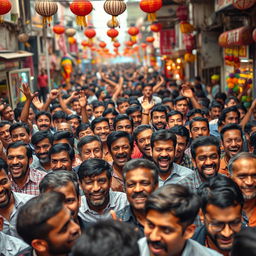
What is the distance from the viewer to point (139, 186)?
423cm

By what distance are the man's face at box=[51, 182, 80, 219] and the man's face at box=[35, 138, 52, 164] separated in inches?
92.4

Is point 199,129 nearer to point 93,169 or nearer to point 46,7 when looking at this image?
point 93,169

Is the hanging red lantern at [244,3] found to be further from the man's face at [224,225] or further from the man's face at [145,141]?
the man's face at [224,225]

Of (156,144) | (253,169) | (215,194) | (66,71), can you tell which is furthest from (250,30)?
(66,71)

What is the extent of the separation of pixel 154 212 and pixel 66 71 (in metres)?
26.3

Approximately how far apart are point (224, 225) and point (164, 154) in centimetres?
223

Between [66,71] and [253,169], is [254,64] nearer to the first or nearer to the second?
[253,169]

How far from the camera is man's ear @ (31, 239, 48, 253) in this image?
3.12m

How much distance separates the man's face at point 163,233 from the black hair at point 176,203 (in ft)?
0.12

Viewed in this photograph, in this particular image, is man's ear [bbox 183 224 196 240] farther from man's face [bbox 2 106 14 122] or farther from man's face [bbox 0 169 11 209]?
man's face [bbox 2 106 14 122]

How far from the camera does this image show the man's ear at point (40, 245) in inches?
123

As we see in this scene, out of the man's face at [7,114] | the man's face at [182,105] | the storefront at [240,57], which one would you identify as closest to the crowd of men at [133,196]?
the man's face at [182,105]

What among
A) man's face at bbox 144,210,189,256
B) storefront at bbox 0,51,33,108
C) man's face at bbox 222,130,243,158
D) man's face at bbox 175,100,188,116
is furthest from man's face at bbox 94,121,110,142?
storefront at bbox 0,51,33,108

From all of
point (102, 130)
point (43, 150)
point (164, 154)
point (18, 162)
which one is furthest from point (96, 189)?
point (102, 130)
